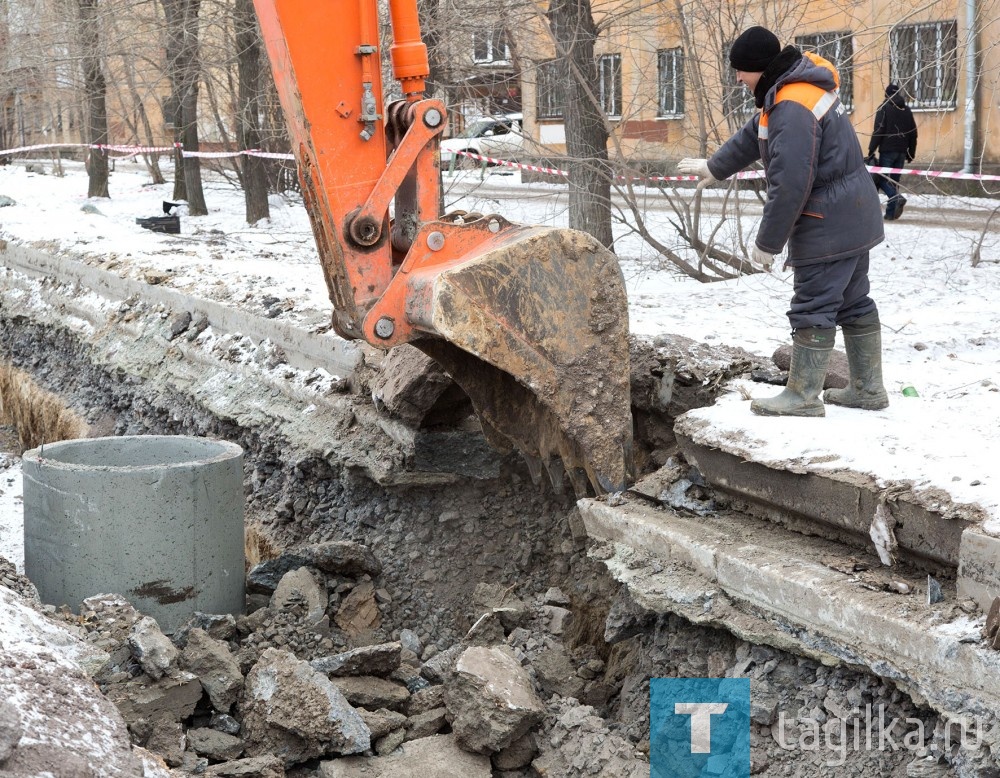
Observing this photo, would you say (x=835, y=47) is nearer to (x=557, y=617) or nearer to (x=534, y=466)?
(x=534, y=466)

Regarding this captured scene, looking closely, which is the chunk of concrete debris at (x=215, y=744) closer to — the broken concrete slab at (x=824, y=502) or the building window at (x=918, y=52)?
the broken concrete slab at (x=824, y=502)

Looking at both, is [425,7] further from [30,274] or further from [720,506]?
[720,506]

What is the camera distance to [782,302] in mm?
8547

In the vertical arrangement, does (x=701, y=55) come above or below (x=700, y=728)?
above

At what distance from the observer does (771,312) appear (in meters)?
8.10

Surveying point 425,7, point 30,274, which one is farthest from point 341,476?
point 30,274

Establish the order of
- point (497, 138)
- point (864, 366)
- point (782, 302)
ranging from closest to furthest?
point (864, 366) < point (782, 302) < point (497, 138)

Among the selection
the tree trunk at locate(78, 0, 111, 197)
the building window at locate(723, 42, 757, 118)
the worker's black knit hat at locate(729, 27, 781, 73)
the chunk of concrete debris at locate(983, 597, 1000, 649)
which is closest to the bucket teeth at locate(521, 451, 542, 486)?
the worker's black knit hat at locate(729, 27, 781, 73)

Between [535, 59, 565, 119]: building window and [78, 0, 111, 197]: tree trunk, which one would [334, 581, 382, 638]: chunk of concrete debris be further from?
[78, 0, 111, 197]: tree trunk

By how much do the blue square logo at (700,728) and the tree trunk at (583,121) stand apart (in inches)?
227

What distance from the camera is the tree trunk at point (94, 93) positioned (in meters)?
14.4

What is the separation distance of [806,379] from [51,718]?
2810mm

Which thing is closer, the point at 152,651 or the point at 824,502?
the point at 824,502

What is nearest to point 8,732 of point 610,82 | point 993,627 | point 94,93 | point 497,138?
point 993,627
